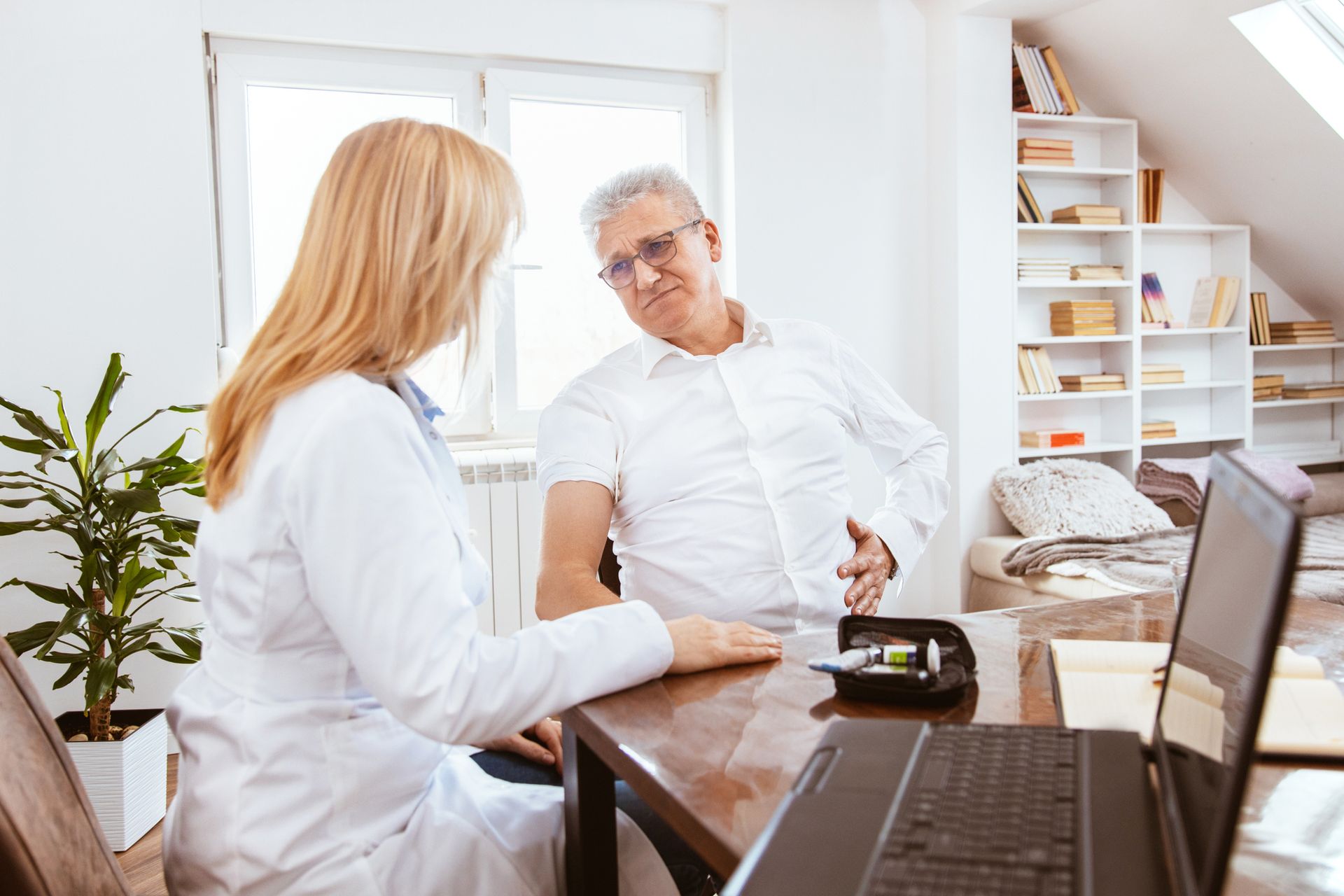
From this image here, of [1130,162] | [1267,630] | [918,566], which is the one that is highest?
[1130,162]

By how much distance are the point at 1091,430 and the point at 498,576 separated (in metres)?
2.66

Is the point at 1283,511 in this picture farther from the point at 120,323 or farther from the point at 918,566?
the point at 918,566

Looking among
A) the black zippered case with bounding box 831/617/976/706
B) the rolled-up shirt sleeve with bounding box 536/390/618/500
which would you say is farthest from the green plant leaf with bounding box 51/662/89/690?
the black zippered case with bounding box 831/617/976/706

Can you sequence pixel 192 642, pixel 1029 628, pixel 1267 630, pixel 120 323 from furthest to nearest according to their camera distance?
pixel 120 323 → pixel 192 642 → pixel 1029 628 → pixel 1267 630

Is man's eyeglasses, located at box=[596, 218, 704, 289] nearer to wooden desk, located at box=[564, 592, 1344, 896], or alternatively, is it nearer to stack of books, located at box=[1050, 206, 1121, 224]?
wooden desk, located at box=[564, 592, 1344, 896]

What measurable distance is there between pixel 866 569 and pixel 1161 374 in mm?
3206

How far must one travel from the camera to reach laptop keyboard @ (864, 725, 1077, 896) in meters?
0.65

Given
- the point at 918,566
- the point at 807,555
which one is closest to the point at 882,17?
the point at 918,566

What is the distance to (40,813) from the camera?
35.3 inches

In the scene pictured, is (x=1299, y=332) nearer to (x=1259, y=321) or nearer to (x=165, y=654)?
(x=1259, y=321)

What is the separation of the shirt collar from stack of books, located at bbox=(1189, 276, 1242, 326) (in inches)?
129

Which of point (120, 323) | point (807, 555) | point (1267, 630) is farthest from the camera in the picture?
point (120, 323)

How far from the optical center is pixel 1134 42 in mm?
4059

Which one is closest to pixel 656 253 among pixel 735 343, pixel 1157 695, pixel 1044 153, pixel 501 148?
pixel 735 343
